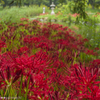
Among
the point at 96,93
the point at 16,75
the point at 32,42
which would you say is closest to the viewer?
the point at 96,93

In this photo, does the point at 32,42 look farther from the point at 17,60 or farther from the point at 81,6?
the point at 81,6

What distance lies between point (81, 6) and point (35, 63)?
12.4 feet

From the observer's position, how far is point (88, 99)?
60cm

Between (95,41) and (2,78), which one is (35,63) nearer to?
(2,78)

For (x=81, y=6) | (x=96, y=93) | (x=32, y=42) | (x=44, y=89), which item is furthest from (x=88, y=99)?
(x=81, y=6)

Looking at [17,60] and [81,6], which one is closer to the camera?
[17,60]

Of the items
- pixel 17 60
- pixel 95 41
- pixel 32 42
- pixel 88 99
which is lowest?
pixel 95 41

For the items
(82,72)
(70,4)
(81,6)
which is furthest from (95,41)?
(82,72)

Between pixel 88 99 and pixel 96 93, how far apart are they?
56 millimetres

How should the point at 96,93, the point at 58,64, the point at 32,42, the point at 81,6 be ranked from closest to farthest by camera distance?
the point at 96,93 < the point at 58,64 < the point at 32,42 < the point at 81,6

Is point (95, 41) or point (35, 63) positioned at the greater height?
point (35, 63)

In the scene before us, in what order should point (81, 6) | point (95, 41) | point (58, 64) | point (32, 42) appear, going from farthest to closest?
point (81, 6) → point (95, 41) → point (32, 42) → point (58, 64)

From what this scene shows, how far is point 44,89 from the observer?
0.75 meters

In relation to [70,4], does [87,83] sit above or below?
below
